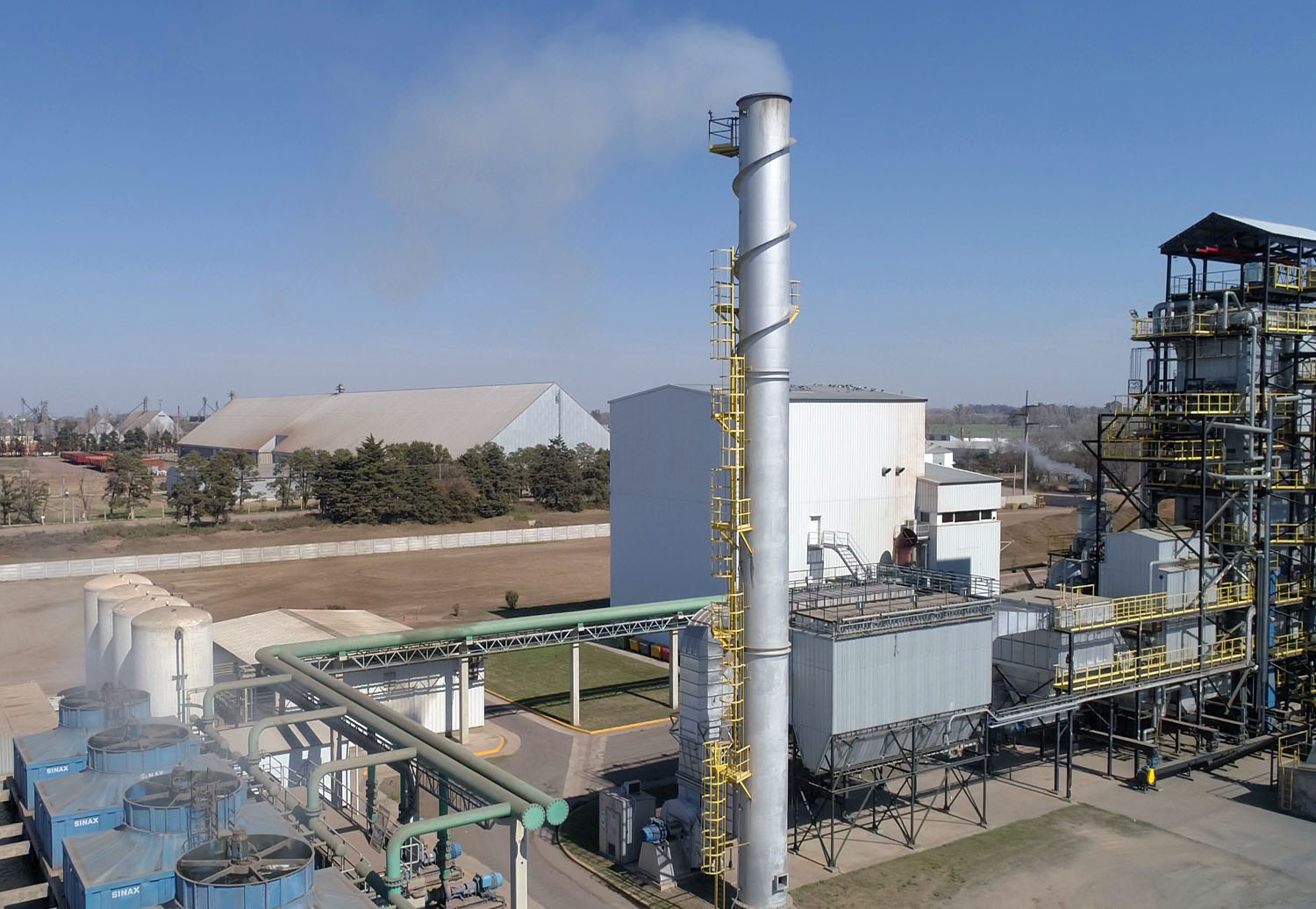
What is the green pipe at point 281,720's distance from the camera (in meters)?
16.7

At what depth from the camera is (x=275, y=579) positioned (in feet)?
186

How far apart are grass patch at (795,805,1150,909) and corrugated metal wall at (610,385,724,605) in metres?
15.8

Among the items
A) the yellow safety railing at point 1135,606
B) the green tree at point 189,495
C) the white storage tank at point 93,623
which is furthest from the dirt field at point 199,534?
the yellow safety railing at point 1135,606

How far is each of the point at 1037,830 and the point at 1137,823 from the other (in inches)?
97.7

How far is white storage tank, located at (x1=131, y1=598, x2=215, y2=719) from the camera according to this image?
20.2m

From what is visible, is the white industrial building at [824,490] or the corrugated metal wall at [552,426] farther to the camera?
the corrugated metal wall at [552,426]

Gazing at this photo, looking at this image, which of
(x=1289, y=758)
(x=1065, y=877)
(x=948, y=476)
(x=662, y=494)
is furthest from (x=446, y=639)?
(x=1289, y=758)

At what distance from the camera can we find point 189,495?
72.8 meters

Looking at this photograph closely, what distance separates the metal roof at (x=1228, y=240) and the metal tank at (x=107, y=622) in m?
30.3

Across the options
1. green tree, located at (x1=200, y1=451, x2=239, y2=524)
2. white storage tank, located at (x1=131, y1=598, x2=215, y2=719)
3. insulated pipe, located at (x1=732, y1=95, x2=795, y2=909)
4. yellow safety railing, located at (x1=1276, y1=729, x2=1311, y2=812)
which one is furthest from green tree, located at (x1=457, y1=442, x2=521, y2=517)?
insulated pipe, located at (x1=732, y1=95, x2=795, y2=909)

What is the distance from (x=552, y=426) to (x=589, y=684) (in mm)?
69628

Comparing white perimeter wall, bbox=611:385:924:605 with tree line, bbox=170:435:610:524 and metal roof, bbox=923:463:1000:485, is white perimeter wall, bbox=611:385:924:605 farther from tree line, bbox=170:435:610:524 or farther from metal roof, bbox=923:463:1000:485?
tree line, bbox=170:435:610:524

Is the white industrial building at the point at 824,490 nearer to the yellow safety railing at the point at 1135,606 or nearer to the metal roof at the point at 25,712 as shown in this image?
the yellow safety railing at the point at 1135,606

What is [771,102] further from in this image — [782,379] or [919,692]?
[919,692]
